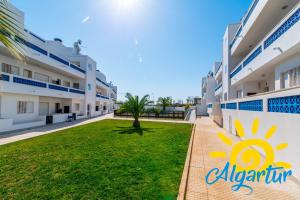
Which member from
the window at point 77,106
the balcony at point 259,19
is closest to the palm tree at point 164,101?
the window at point 77,106

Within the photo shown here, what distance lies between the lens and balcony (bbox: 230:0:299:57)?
363 inches

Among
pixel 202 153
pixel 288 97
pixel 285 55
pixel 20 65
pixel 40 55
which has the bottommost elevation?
pixel 202 153

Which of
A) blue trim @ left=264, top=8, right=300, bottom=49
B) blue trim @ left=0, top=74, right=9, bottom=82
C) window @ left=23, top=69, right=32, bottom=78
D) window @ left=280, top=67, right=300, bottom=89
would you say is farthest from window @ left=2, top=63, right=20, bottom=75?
window @ left=280, top=67, right=300, bottom=89

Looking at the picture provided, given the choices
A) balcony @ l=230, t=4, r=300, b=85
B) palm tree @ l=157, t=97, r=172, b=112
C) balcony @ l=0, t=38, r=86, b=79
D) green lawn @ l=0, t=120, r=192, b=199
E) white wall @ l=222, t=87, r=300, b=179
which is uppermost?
balcony @ l=0, t=38, r=86, b=79

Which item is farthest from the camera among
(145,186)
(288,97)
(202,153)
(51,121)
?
(51,121)

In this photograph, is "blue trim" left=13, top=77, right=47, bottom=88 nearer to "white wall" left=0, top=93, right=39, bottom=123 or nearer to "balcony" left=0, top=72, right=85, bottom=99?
"balcony" left=0, top=72, right=85, bottom=99

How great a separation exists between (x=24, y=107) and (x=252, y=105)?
67.3 feet

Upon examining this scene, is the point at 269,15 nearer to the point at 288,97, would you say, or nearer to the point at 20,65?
the point at 288,97

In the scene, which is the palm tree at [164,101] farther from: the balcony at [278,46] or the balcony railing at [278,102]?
the balcony railing at [278,102]

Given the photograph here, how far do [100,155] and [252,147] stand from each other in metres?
8.15

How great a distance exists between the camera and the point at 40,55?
16.4 metres

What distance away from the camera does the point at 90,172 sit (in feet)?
18.1

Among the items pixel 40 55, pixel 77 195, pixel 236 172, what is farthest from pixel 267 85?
pixel 40 55

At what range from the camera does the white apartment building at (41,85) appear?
14.2 metres
